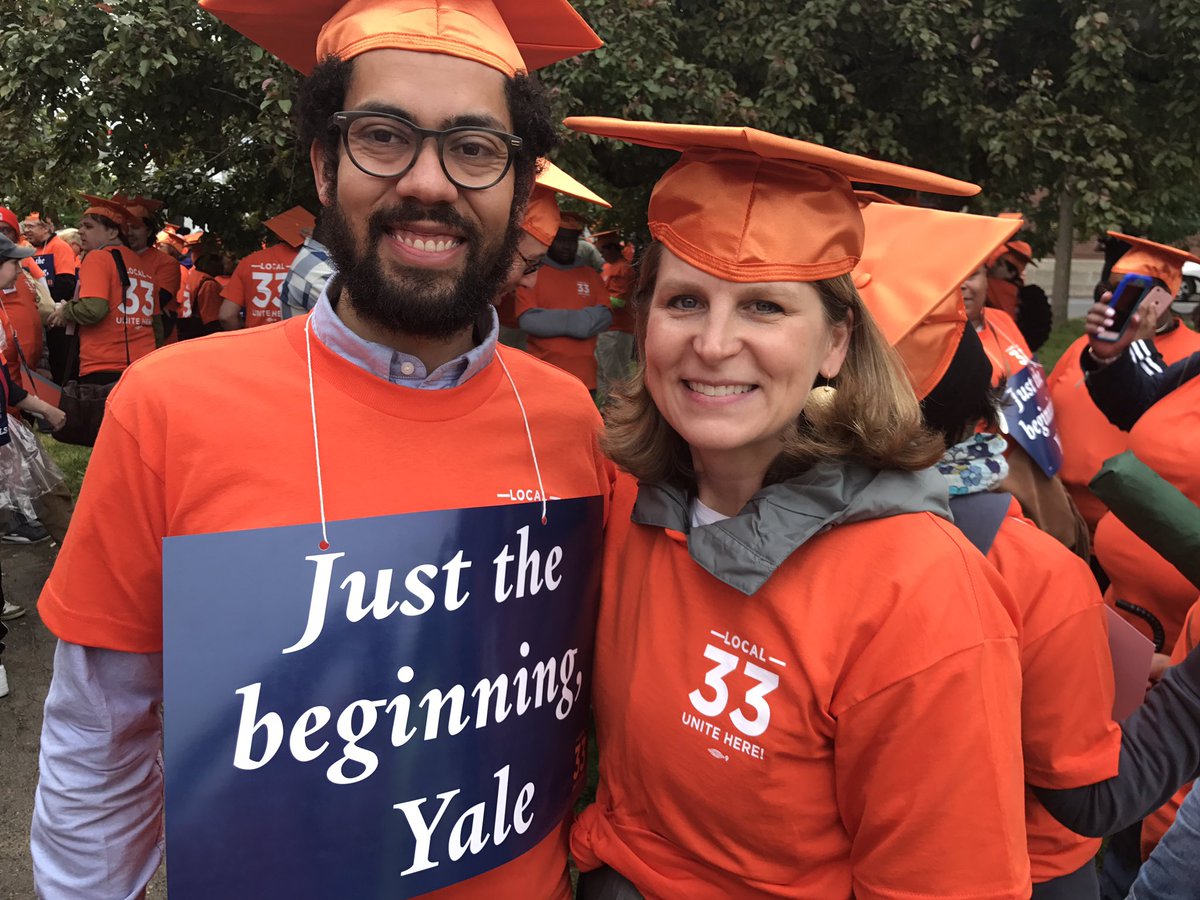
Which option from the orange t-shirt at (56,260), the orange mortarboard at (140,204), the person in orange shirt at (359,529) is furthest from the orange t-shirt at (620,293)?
the person in orange shirt at (359,529)

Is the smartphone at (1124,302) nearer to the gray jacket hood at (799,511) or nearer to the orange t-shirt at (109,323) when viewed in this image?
the gray jacket hood at (799,511)

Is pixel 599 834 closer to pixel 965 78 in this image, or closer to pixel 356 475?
pixel 356 475

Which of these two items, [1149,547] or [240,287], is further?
[240,287]

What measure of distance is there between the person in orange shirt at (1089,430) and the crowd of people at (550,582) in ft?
8.90

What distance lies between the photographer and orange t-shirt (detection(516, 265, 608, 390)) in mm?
6945

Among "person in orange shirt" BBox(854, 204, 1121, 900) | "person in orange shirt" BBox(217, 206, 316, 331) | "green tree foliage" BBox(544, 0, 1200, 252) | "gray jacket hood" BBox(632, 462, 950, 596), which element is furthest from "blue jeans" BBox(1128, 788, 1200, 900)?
"person in orange shirt" BBox(217, 206, 316, 331)

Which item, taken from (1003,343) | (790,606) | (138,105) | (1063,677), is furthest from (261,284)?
(1063,677)

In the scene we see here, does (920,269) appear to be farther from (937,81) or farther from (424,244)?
(937,81)

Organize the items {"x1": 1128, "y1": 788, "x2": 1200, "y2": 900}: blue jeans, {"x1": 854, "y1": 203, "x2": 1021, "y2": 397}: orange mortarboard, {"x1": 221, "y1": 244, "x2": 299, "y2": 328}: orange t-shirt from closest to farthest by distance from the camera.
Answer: {"x1": 854, "y1": 203, "x2": 1021, "y2": 397}: orange mortarboard, {"x1": 1128, "y1": 788, "x2": 1200, "y2": 900}: blue jeans, {"x1": 221, "y1": 244, "x2": 299, "y2": 328}: orange t-shirt

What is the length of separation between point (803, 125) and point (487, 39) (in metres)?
4.88

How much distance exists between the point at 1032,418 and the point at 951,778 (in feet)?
9.66

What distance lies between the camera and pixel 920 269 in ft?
6.39

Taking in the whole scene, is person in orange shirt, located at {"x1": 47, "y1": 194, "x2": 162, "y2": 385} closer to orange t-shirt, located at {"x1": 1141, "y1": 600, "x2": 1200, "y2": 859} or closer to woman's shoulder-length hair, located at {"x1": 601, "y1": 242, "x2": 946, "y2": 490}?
woman's shoulder-length hair, located at {"x1": 601, "y1": 242, "x2": 946, "y2": 490}

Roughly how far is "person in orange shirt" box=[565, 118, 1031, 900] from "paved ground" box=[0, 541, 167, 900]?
271cm
